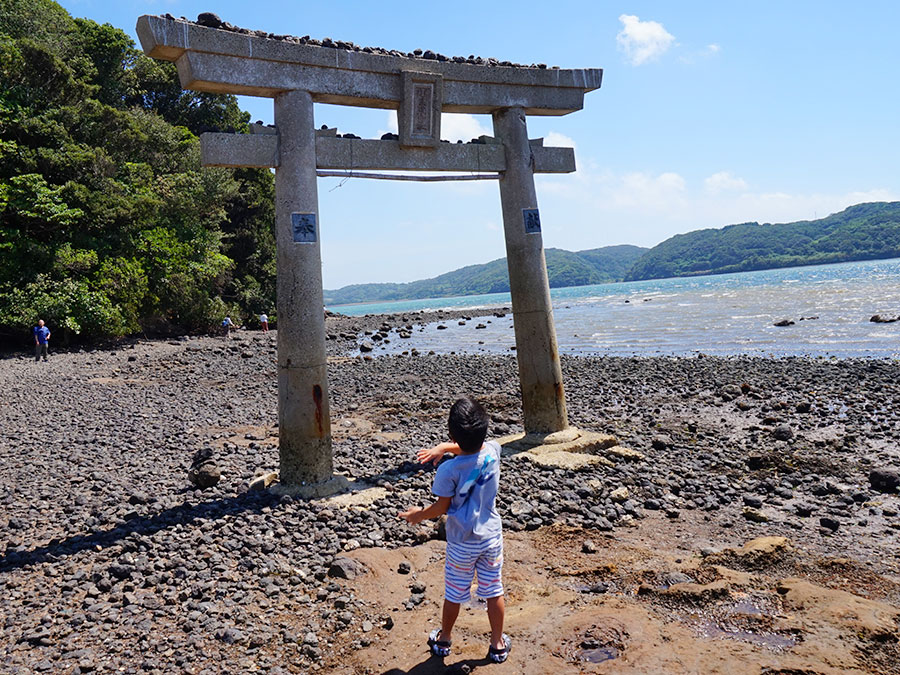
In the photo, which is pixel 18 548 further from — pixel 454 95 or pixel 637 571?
pixel 454 95

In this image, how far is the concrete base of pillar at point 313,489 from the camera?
7352 mm

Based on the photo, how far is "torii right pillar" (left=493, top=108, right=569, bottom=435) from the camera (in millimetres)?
9625

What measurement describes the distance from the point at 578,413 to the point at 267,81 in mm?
9436

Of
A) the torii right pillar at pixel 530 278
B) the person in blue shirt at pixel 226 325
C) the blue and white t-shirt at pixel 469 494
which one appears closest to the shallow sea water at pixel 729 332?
the person in blue shirt at pixel 226 325

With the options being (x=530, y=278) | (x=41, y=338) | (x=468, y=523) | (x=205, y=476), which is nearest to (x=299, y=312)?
(x=205, y=476)

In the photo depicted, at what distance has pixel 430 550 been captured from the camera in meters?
6.14

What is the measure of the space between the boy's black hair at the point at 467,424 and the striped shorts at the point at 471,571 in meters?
0.67

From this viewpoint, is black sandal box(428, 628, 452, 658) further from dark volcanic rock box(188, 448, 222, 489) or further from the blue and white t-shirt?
dark volcanic rock box(188, 448, 222, 489)

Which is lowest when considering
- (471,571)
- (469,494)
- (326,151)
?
(471,571)

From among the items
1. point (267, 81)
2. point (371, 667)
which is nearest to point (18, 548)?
point (371, 667)

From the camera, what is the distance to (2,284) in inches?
908

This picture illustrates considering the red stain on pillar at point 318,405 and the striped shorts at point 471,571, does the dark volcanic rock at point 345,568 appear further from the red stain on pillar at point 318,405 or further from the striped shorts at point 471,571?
the red stain on pillar at point 318,405

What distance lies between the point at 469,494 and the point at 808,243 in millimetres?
188841

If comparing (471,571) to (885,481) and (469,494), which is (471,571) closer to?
(469,494)
